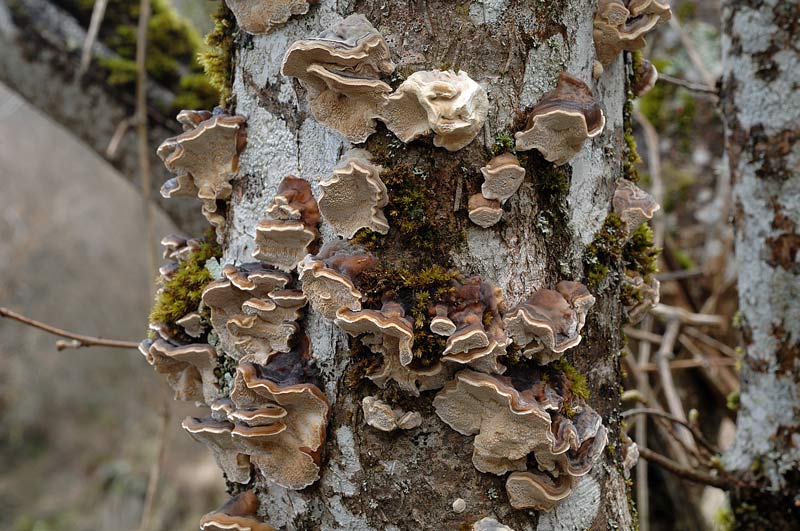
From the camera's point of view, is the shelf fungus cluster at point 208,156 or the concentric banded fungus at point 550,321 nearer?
the concentric banded fungus at point 550,321

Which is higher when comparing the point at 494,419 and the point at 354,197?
the point at 354,197

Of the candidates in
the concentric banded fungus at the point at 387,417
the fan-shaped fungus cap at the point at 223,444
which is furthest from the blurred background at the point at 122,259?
the concentric banded fungus at the point at 387,417

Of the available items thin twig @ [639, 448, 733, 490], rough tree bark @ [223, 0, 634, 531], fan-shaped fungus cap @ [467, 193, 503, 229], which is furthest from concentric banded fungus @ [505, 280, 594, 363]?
thin twig @ [639, 448, 733, 490]

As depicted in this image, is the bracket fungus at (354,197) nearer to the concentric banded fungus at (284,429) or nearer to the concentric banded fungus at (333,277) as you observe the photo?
the concentric banded fungus at (333,277)

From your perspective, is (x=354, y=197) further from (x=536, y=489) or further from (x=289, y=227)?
(x=536, y=489)

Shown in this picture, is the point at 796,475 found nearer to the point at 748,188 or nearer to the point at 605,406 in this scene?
the point at 748,188

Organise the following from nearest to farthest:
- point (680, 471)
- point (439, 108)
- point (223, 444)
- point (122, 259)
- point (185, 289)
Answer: point (439, 108)
point (223, 444)
point (185, 289)
point (680, 471)
point (122, 259)

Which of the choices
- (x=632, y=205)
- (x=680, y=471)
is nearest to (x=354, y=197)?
(x=632, y=205)
